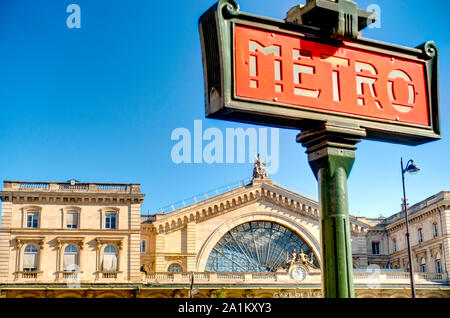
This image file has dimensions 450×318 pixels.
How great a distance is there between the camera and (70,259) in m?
54.5

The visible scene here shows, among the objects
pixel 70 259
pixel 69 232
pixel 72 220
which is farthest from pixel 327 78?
pixel 72 220

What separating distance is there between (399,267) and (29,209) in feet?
115

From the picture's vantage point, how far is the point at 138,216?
56.0m

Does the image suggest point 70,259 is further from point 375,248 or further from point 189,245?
point 375,248

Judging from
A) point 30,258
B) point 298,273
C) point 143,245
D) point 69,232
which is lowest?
point 298,273

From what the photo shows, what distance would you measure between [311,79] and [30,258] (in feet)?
165

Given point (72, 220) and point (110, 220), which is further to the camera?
point (110, 220)

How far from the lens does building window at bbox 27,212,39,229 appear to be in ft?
179

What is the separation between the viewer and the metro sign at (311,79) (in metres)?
6.79

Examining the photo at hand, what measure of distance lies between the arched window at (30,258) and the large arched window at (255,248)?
49.0 feet

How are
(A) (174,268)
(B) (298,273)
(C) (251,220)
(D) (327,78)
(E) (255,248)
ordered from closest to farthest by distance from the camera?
(D) (327,78)
(B) (298,273)
(A) (174,268)
(E) (255,248)
(C) (251,220)

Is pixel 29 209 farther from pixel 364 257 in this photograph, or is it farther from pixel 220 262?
pixel 364 257

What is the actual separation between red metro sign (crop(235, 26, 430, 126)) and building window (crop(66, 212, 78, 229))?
49863 mm

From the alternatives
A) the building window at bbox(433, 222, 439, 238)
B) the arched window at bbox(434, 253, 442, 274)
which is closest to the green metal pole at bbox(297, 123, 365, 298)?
the building window at bbox(433, 222, 439, 238)
